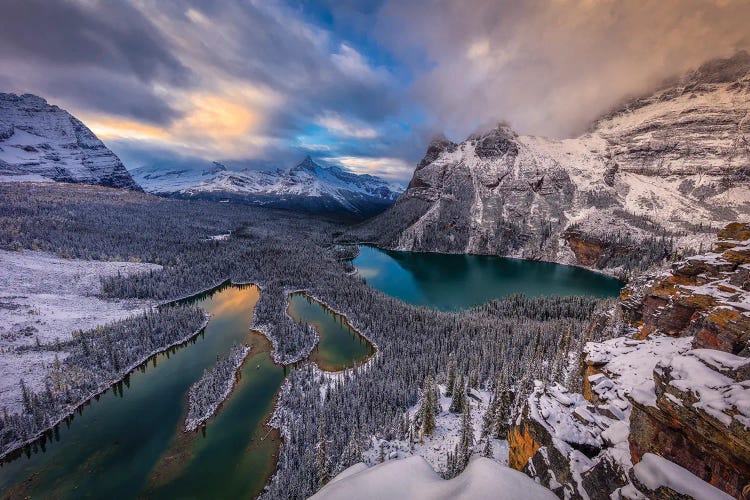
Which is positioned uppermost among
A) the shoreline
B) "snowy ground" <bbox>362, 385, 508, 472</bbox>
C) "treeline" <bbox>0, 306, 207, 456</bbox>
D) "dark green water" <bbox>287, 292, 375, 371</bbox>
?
"snowy ground" <bbox>362, 385, 508, 472</bbox>

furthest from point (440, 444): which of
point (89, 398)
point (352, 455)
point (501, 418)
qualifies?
point (89, 398)

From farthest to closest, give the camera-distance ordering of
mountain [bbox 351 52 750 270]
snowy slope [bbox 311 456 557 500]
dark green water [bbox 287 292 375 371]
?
mountain [bbox 351 52 750 270], dark green water [bbox 287 292 375 371], snowy slope [bbox 311 456 557 500]

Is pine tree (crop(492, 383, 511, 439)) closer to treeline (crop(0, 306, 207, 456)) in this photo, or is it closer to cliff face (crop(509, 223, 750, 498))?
cliff face (crop(509, 223, 750, 498))

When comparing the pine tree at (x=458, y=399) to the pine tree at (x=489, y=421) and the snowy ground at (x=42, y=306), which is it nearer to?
the pine tree at (x=489, y=421)

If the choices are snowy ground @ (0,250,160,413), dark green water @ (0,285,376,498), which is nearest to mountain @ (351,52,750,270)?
dark green water @ (0,285,376,498)

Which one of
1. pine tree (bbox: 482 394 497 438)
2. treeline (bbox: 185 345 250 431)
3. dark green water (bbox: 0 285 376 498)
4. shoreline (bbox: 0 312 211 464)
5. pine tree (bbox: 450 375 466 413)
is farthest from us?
treeline (bbox: 185 345 250 431)

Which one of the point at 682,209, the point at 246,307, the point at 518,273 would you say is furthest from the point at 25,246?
the point at 682,209
